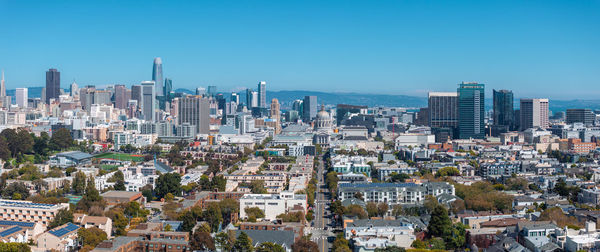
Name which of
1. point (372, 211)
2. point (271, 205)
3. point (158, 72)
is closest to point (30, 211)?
point (271, 205)

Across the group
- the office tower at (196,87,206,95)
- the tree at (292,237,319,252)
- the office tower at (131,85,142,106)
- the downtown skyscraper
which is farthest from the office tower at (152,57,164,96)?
the tree at (292,237,319,252)

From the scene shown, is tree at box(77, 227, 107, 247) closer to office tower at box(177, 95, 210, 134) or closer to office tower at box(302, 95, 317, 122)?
office tower at box(177, 95, 210, 134)

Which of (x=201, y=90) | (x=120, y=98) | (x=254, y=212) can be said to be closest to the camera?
(x=254, y=212)

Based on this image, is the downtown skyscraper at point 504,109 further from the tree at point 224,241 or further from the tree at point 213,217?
the tree at point 224,241

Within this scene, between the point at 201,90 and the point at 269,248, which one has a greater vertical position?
the point at 201,90

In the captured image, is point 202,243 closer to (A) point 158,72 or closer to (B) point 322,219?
(B) point 322,219

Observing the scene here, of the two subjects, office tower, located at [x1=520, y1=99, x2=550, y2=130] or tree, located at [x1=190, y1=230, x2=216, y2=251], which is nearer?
tree, located at [x1=190, y1=230, x2=216, y2=251]
